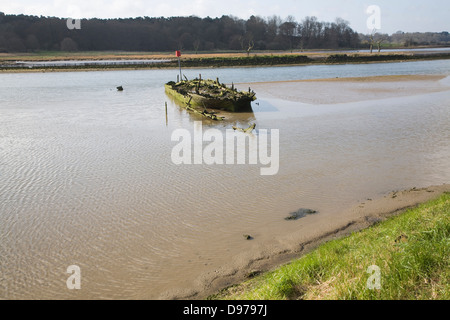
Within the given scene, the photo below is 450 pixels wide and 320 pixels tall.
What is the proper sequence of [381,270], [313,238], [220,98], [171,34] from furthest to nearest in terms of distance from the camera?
[171,34], [220,98], [313,238], [381,270]

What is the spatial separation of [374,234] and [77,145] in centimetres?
1208

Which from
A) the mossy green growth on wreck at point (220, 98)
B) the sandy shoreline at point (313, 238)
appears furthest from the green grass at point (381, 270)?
the mossy green growth on wreck at point (220, 98)

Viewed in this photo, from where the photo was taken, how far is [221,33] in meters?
144

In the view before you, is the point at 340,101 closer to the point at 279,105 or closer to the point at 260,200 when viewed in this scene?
the point at 279,105

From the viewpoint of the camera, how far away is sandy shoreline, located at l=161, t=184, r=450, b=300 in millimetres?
5812

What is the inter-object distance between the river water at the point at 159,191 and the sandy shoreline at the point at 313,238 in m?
0.22

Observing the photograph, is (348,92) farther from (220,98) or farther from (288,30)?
(288,30)

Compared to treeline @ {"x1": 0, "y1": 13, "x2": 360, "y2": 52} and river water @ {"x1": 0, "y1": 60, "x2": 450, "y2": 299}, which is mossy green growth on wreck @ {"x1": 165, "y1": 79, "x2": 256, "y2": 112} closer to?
river water @ {"x1": 0, "y1": 60, "x2": 450, "y2": 299}

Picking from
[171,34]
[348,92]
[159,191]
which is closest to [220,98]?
[348,92]

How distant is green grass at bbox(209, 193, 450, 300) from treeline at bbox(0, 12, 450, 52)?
118 m

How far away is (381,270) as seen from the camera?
4.37m

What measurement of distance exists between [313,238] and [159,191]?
4.32 metres

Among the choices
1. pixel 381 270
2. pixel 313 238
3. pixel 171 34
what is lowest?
pixel 313 238

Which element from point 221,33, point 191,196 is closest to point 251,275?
point 191,196
